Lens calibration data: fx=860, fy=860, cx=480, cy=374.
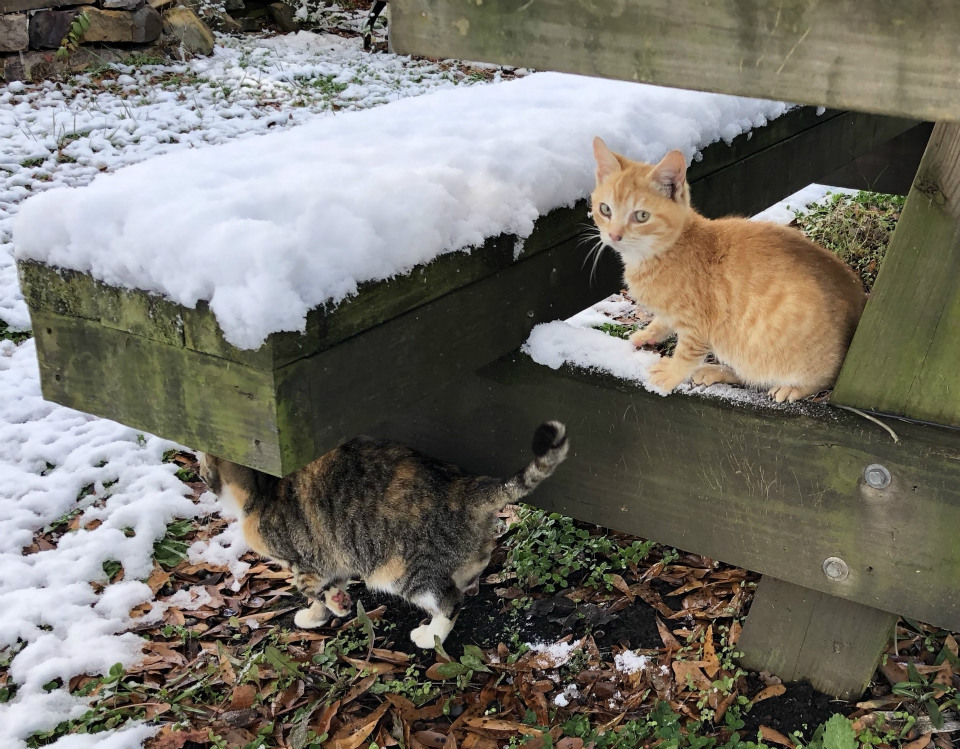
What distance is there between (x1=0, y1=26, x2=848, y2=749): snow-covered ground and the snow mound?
3.8 inches

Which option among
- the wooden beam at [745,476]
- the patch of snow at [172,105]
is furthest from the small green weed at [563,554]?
the patch of snow at [172,105]

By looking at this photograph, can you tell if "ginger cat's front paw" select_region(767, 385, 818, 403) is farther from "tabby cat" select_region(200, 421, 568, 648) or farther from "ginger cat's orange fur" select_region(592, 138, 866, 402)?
"tabby cat" select_region(200, 421, 568, 648)

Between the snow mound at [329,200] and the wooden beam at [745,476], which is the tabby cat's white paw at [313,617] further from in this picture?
the snow mound at [329,200]

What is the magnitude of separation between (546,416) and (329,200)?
0.83m

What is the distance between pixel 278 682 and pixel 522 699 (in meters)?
0.73

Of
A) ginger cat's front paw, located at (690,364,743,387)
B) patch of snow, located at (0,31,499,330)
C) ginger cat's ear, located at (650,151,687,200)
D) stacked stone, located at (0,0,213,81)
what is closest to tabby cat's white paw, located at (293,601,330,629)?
ginger cat's front paw, located at (690,364,743,387)

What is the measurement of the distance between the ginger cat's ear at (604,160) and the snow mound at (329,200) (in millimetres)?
90

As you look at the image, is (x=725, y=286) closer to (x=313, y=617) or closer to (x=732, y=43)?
(x=732, y=43)

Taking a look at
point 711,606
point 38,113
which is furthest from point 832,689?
point 38,113

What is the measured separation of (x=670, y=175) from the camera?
2.19 metres

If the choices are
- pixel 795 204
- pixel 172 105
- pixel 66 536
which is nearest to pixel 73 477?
pixel 66 536

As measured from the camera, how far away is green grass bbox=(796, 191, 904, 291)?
14.9 ft

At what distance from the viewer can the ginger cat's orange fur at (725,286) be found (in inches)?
82.7

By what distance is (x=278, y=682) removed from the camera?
8.45 ft
